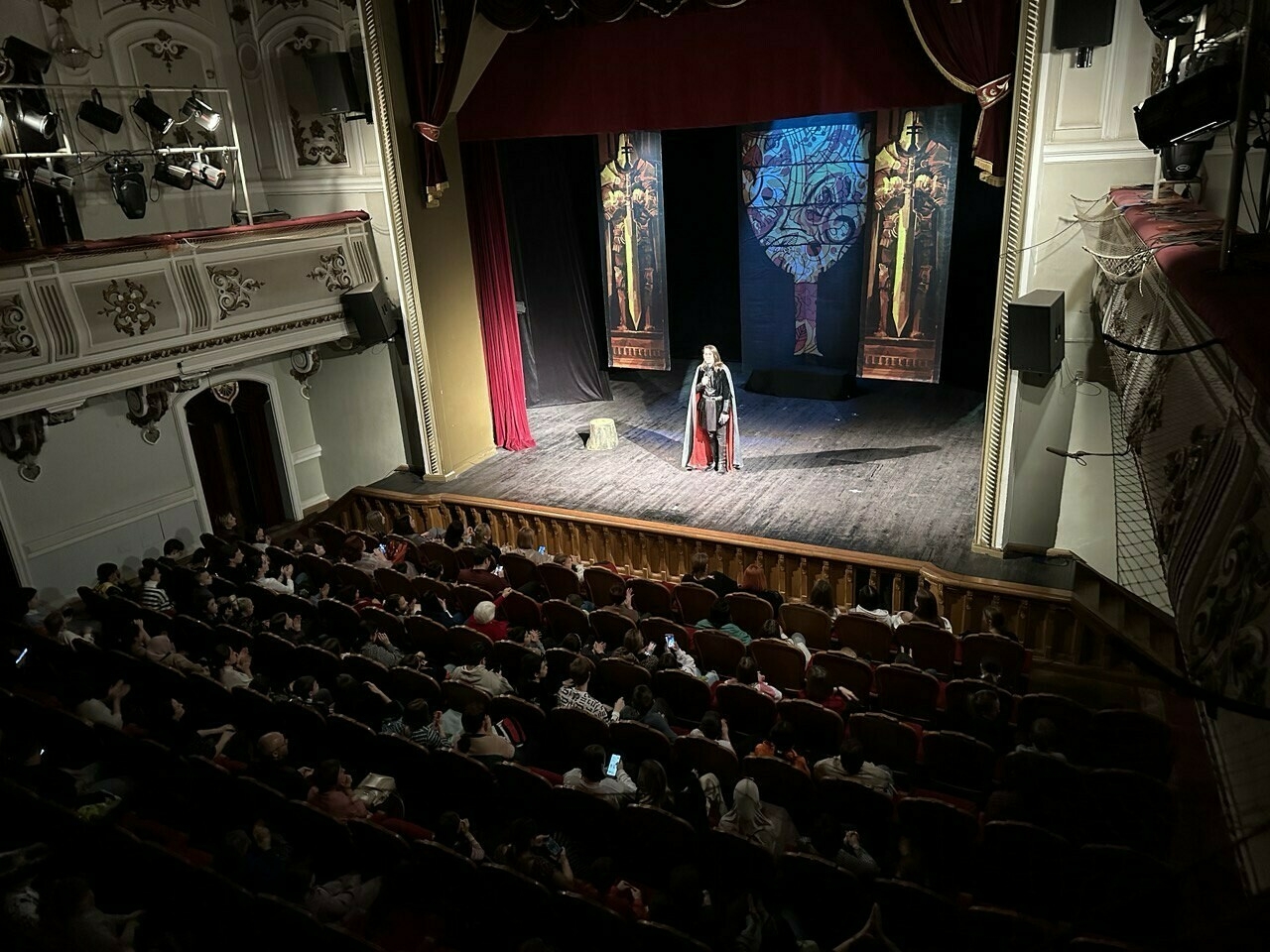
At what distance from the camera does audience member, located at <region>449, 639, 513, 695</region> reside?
4.82 metres

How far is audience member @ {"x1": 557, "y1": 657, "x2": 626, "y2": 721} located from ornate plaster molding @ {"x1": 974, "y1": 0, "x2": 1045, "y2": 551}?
3.88 metres

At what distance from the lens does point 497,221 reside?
396 inches

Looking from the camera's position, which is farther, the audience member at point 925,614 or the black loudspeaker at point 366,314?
the black loudspeaker at point 366,314

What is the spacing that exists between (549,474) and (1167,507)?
23.1 ft

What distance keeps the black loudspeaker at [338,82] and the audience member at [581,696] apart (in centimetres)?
643

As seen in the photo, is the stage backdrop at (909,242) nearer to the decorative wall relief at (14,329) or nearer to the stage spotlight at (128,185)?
the stage spotlight at (128,185)

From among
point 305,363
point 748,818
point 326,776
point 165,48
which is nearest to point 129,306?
point 305,363

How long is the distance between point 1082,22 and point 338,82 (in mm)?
6321

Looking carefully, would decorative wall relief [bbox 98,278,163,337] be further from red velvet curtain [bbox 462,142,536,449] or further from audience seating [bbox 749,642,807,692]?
audience seating [bbox 749,642,807,692]

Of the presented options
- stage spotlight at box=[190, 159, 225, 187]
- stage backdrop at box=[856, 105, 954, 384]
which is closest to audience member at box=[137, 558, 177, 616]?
stage spotlight at box=[190, 159, 225, 187]

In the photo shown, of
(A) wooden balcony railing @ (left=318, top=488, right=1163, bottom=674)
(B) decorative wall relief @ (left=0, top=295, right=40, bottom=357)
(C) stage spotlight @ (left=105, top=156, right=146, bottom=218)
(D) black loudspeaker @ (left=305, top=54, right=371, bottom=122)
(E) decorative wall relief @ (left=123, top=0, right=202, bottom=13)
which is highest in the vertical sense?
(E) decorative wall relief @ (left=123, top=0, right=202, bottom=13)

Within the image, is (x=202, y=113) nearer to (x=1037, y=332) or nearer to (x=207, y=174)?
(x=207, y=174)

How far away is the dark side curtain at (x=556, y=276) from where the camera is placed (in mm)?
11656

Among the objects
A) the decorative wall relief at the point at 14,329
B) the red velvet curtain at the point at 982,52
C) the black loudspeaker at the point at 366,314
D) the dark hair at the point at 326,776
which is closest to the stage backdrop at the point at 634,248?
the black loudspeaker at the point at 366,314
